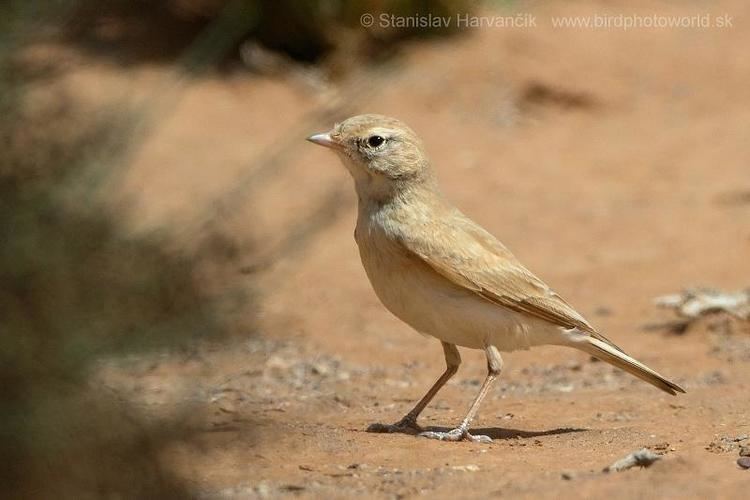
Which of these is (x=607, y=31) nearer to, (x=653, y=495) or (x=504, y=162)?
(x=504, y=162)

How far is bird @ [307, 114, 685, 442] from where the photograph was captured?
621cm

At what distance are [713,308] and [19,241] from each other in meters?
6.61

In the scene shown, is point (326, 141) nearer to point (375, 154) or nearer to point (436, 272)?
point (375, 154)

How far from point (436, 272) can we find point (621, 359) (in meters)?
1.16

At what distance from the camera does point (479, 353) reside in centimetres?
930

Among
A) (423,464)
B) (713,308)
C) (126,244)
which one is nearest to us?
(126,244)

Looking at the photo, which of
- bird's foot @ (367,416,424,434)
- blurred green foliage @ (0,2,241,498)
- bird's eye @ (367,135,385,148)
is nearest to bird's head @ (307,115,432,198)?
bird's eye @ (367,135,385,148)

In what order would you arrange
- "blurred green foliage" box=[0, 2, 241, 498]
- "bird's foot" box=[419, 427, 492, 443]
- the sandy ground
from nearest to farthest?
"blurred green foliage" box=[0, 2, 241, 498]
the sandy ground
"bird's foot" box=[419, 427, 492, 443]

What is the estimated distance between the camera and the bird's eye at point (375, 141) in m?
6.57

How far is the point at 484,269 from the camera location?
637 cm

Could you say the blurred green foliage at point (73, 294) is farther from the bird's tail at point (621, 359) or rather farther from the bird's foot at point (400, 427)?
the bird's tail at point (621, 359)

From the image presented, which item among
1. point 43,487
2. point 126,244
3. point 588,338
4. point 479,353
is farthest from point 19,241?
point 479,353

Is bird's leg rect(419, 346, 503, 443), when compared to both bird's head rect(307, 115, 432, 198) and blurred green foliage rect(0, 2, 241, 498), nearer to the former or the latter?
bird's head rect(307, 115, 432, 198)

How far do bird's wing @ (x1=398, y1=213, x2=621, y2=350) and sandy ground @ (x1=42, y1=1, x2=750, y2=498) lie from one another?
64cm
